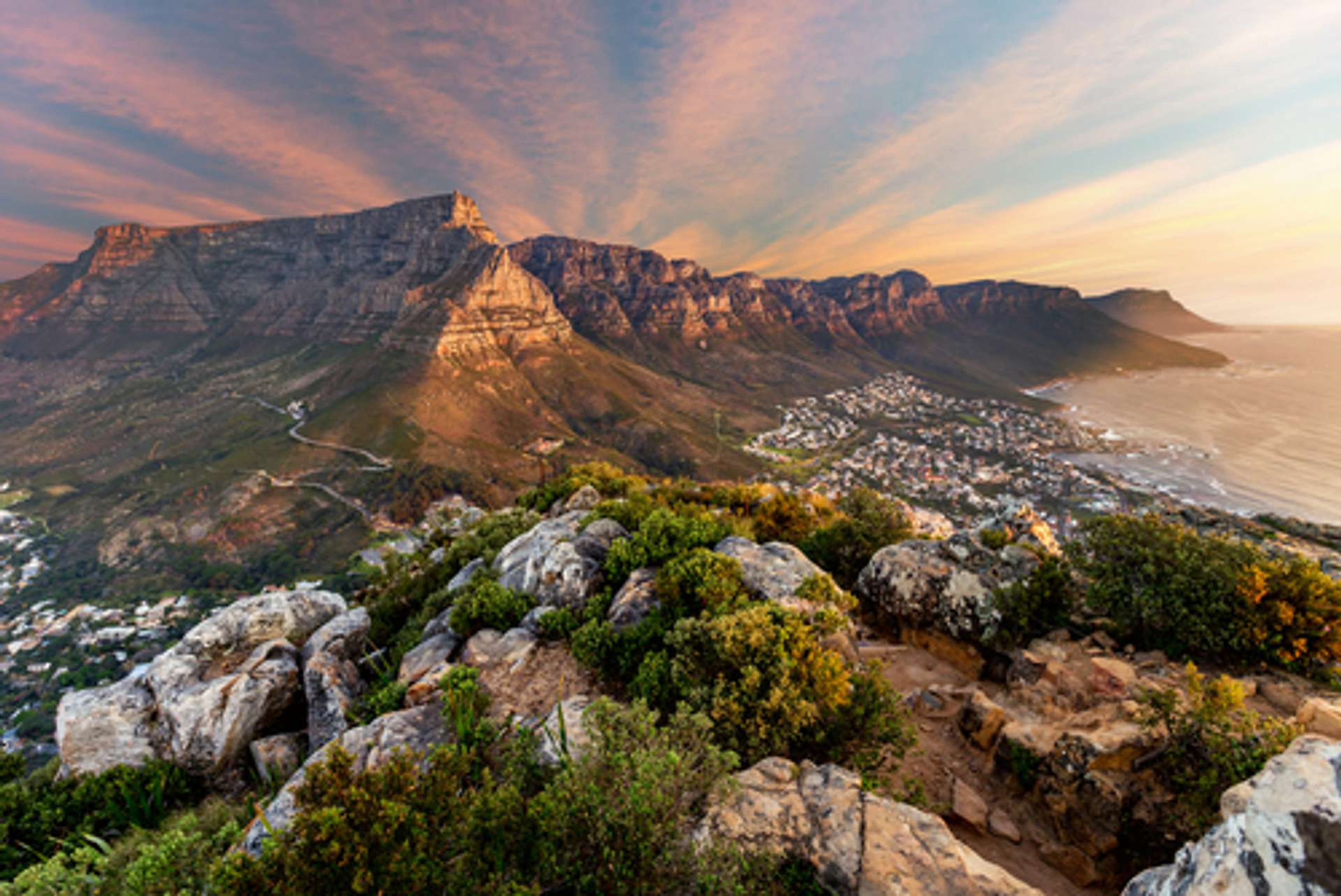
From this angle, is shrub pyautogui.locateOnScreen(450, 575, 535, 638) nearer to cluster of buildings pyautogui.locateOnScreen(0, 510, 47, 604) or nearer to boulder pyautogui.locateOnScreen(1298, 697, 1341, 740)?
boulder pyautogui.locateOnScreen(1298, 697, 1341, 740)

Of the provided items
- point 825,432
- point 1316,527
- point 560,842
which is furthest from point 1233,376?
point 560,842

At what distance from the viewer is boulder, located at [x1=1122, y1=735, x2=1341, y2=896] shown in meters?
3.01

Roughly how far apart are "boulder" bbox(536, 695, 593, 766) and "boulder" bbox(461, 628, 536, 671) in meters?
2.49

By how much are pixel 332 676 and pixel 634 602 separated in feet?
24.0

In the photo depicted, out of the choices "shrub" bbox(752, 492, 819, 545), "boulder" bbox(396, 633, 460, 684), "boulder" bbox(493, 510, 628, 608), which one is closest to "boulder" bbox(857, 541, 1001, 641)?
"shrub" bbox(752, 492, 819, 545)

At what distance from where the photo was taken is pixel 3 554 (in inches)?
3531

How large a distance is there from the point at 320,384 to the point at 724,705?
170m

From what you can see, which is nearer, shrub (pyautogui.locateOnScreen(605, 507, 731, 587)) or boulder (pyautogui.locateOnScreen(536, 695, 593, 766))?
boulder (pyautogui.locateOnScreen(536, 695, 593, 766))

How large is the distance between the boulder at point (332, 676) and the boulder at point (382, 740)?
4.17 ft

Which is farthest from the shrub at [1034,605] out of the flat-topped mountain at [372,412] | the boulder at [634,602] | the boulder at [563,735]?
the flat-topped mountain at [372,412]

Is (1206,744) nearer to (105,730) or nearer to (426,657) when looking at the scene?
(426,657)

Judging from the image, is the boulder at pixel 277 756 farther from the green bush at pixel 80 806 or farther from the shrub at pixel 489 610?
the shrub at pixel 489 610

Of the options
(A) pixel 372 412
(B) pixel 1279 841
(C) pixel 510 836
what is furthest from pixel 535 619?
(A) pixel 372 412

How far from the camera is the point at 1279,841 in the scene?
3143 millimetres
